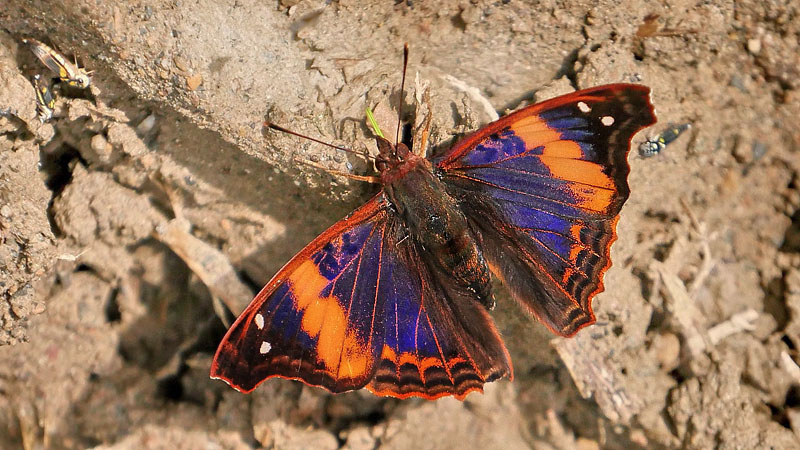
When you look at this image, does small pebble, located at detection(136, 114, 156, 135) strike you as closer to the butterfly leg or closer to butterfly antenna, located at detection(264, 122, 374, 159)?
butterfly antenna, located at detection(264, 122, 374, 159)

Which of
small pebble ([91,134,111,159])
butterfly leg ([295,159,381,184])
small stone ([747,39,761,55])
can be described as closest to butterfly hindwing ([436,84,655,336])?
butterfly leg ([295,159,381,184])

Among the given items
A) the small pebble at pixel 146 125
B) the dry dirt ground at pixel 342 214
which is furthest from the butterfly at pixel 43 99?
the small pebble at pixel 146 125

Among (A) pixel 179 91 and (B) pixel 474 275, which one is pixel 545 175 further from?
(A) pixel 179 91

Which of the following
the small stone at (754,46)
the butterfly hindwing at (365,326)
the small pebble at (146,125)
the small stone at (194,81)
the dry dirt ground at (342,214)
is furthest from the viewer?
the small stone at (754,46)

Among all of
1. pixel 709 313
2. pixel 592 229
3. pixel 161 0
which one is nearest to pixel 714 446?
pixel 709 313

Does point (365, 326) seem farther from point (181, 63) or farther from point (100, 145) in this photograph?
point (100, 145)

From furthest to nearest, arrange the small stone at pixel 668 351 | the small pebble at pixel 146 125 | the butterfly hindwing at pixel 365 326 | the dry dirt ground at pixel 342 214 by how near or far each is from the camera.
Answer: the small stone at pixel 668 351 → the small pebble at pixel 146 125 → the dry dirt ground at pixel 342 214 → the butterfly hindwing at pixel 365 326

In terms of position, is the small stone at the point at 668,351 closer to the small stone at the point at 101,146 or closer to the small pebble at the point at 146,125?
the small pebble at the point at 146,125

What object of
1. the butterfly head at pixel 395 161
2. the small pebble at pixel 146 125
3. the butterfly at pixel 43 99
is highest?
the butterfly at pixel 43 99
